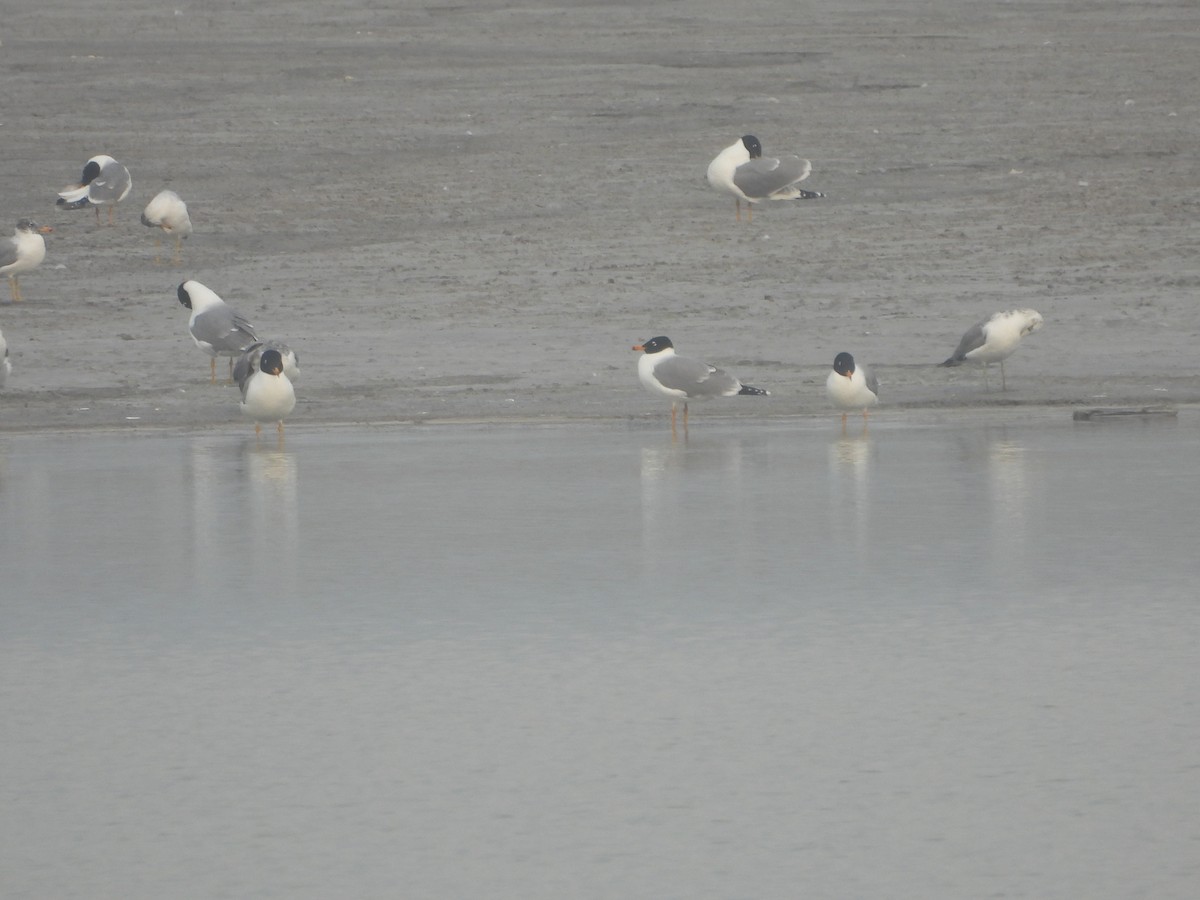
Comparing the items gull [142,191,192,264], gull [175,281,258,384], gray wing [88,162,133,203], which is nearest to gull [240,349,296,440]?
gull [175,281,258,384]

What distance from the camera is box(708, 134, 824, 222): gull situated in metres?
18.3

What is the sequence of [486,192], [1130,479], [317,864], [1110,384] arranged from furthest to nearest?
[486,192] < [1110,384] < [1130,479] < [317,864]

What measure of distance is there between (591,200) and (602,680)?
12.8 metres

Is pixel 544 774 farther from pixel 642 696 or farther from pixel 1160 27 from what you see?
pixel 1160 27

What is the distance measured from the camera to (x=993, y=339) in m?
13.3

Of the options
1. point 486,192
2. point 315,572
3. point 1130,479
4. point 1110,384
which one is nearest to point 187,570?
point 315,572

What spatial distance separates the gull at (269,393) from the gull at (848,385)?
10.1ft

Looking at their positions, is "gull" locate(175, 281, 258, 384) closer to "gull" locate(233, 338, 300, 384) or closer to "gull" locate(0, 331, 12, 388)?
"gull" locate(233, 338, 300, 384)

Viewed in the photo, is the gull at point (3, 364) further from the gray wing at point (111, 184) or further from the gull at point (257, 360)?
the gray wing at point (111, 184)

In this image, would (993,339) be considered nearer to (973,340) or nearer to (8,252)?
(973,340)

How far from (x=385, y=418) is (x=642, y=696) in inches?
271

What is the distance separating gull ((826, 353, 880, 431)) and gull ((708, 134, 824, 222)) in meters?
6.20

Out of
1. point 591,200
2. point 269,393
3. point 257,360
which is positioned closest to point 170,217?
point 591,200

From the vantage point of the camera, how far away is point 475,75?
78.9 feet
